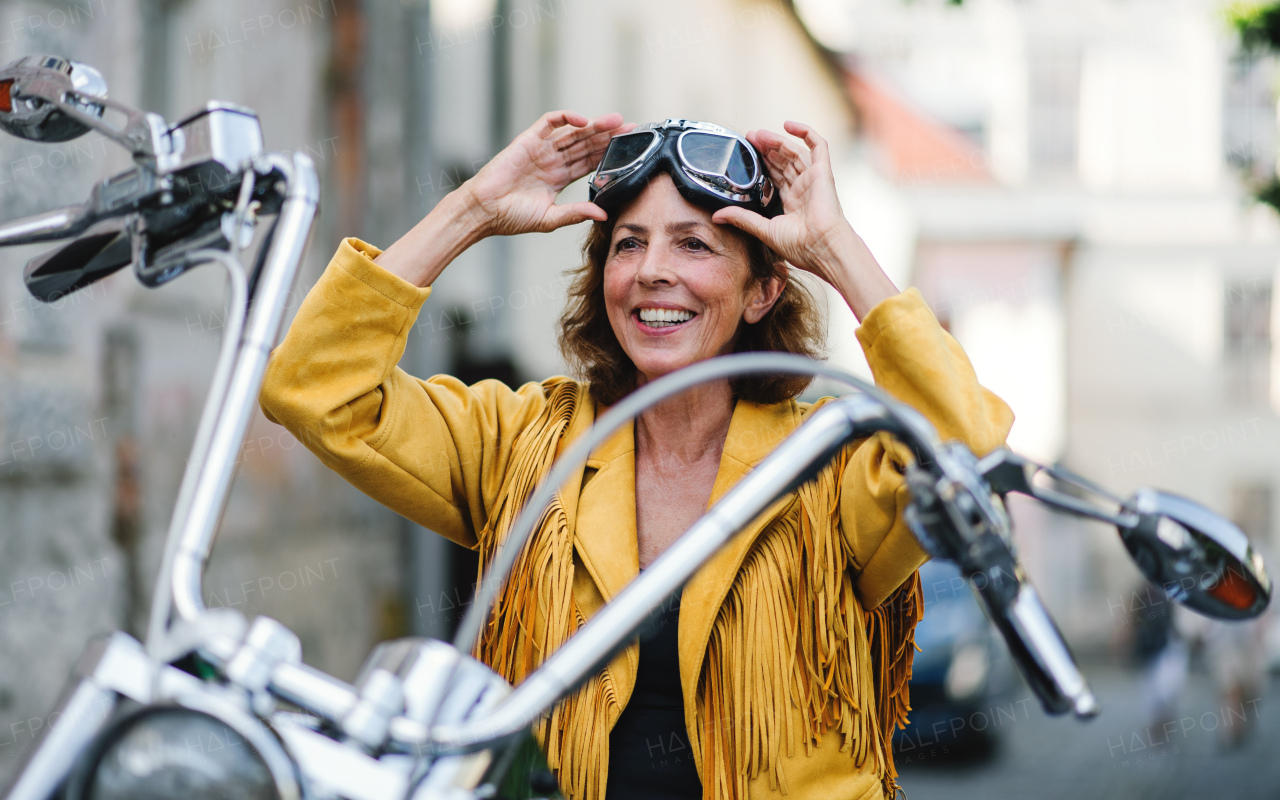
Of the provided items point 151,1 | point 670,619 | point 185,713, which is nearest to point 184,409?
point 151,1

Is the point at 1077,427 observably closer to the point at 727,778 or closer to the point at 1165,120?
the point at 1165,120

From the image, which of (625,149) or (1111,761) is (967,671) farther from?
(625,149)

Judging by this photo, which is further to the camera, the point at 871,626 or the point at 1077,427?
the point at 1077,427

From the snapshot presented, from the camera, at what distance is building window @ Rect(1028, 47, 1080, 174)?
22203 millimetres

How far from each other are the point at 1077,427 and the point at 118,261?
21.8 metres

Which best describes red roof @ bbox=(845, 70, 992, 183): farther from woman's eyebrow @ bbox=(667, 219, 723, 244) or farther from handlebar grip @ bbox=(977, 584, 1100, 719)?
handlebar grip @ bbox=(977, 584, 1100, 719)

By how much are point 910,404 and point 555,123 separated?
835mm

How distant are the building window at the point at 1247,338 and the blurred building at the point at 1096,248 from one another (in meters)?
0.04

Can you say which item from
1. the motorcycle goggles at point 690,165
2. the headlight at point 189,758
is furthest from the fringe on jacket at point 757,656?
the headlight at point 189,758

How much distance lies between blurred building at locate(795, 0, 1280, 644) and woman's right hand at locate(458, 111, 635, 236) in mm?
17154

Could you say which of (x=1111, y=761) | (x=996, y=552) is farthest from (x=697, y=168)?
(x=1111, y=761)

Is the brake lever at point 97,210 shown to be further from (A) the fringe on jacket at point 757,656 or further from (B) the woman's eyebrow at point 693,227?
(B) the woman's eyebrow at point 693,227

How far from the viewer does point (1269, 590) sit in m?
1.03

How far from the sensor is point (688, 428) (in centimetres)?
210
